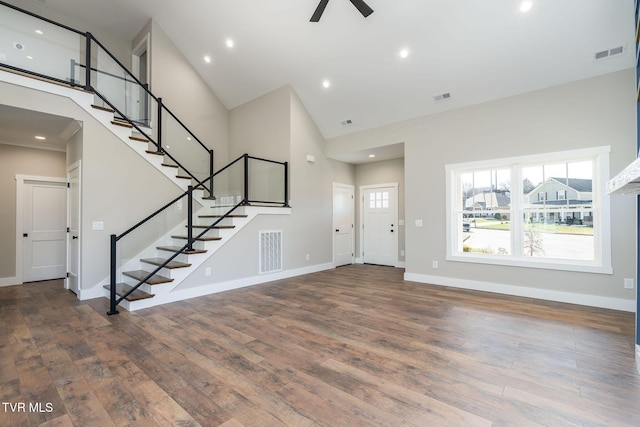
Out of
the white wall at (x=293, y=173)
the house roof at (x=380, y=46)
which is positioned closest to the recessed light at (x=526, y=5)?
the house roof at (x=380, y=46)

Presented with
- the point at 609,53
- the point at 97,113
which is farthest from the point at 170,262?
the point at 609,53

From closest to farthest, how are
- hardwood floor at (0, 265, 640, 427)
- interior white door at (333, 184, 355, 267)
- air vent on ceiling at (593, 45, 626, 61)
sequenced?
hardwood floor at (0, 265, 640, 427) < air vent on ceiling at (593, 45, 626, 61) < interior white door at (333, 184, 355, 267)

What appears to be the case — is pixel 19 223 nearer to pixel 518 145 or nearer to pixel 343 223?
pixel 343 223

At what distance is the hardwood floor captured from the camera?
1854 mm

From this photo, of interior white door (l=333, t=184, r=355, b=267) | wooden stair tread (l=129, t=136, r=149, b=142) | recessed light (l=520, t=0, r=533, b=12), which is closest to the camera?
recessed light (l=520, t=0, r=533, b=12)

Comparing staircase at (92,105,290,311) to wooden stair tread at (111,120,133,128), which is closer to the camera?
staircase at (92,105,290,311)

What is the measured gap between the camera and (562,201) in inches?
174

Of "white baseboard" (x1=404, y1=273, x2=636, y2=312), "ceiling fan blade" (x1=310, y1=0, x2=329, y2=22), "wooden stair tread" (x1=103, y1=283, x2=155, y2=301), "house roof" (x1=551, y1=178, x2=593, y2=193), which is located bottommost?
"white baseboard" (x1=404, y1=273, x2=636, y2=312)

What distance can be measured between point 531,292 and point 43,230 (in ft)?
29.3

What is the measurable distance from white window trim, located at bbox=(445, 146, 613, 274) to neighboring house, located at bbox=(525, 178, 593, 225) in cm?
11

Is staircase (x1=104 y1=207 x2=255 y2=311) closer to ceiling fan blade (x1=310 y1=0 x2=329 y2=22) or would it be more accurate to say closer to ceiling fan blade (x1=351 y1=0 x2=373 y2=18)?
ceiling fan blade (x1=310 y1=0 x2=329 y2=22)

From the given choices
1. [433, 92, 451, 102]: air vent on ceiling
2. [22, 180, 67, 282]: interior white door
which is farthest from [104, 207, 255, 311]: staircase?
[433, 92, 451, 102]: air vent on ceiling

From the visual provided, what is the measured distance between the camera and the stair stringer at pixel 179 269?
4164 millimetres

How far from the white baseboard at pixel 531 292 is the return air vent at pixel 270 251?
2563mm
